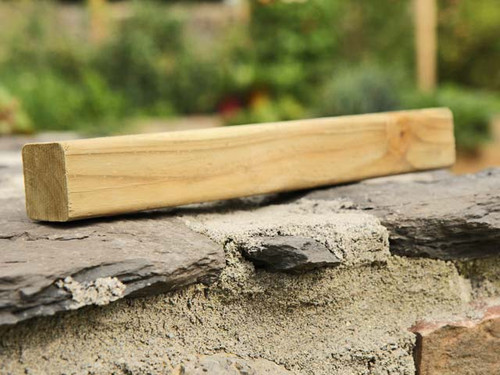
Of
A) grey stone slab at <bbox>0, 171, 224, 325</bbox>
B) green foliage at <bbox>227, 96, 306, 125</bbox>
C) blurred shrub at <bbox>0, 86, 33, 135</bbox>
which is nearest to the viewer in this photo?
grey stone slab at <bbox>0, 171, 224, 325</bbox>

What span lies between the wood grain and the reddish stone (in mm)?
342

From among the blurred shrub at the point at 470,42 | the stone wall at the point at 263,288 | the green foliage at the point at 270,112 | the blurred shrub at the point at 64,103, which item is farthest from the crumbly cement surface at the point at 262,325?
the blurred shrub at the point at 470,42

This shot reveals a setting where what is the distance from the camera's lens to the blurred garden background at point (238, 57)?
683cm

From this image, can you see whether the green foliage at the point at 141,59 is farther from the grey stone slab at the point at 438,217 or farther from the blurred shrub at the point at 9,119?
the grey stone slab at the point at 438,217

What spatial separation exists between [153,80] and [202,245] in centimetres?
713

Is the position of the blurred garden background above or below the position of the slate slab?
above

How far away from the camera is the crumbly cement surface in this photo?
0.87 metres

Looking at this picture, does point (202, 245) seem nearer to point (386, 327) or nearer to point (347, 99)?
point (386, 327)

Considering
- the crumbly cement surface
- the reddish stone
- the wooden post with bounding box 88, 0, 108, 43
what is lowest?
the reddish stone

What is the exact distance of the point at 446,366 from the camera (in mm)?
1077

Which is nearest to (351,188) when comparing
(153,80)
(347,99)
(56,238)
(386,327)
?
(386,327)

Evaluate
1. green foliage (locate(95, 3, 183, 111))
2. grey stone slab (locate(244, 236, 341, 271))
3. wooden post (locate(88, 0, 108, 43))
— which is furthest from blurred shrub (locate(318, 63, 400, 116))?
wooden post (locate(88, 0, 108, 43))

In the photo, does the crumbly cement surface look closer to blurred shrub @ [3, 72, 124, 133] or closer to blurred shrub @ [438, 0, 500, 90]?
blurred shrub @ [3, 72, 124, 133]

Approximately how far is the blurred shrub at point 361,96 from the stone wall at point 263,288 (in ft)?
12.6
